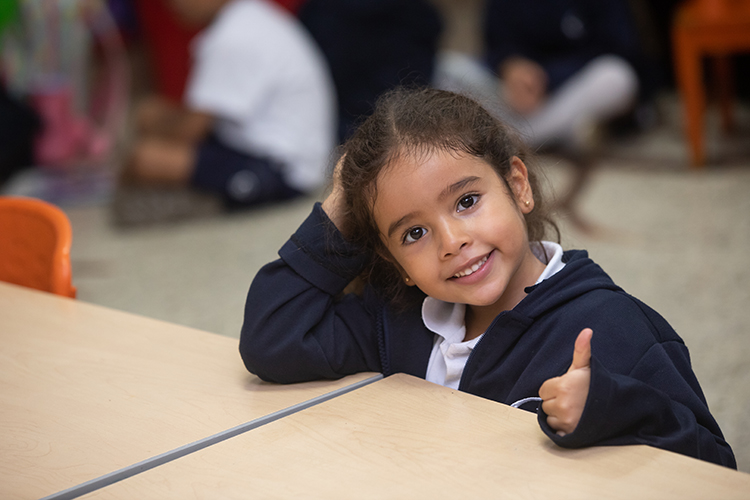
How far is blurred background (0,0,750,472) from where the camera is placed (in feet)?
7.04

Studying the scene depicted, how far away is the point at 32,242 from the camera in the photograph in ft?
3.85

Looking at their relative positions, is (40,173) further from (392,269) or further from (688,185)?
(392,269)

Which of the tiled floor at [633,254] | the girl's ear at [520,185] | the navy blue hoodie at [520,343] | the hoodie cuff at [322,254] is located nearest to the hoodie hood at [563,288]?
the navy blue hoodie at [520,343]

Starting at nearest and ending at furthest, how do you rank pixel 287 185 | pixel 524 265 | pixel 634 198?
1. pixel 524 265
2. pixel 634 198
3. pixel 287 185

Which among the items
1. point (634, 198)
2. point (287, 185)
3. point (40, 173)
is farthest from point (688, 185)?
point (40, 173)

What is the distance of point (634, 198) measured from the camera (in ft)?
9.83

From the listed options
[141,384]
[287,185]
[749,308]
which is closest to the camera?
[141,384]

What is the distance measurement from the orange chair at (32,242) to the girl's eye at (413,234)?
1.82ft

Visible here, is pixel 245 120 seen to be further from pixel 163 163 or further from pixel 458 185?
pixel 458 185

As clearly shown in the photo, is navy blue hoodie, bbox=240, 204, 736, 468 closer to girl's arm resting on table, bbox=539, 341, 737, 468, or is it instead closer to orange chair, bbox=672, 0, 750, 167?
girl's arm resting on table, bbox=539, 341, 737, 468

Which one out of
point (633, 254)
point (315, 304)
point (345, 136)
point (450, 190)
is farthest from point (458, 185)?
point (633, 254)

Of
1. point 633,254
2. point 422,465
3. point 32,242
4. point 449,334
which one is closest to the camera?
point 422,465

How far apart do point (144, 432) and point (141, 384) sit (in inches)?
4.6

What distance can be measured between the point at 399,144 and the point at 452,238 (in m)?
0.13
